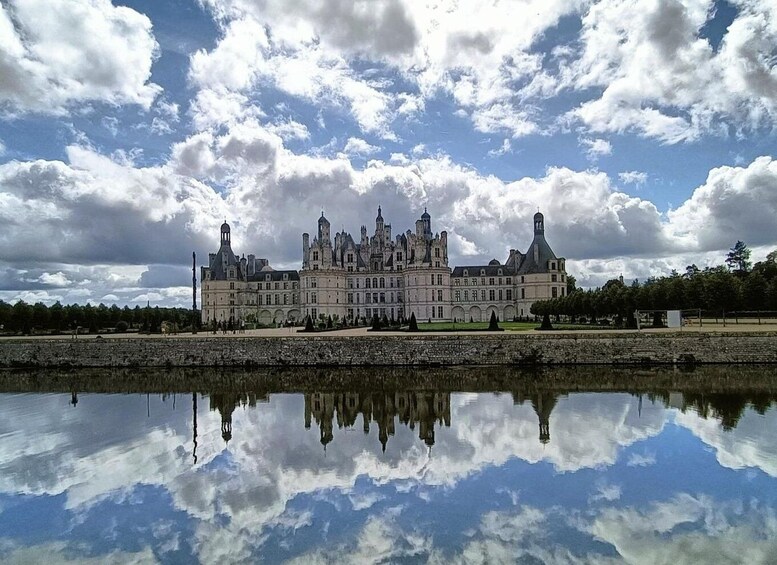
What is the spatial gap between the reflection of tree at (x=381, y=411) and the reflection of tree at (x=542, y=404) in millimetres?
2451

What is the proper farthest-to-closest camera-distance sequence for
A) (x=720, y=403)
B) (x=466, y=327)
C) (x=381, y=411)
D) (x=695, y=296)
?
(x=466, y=327) → (x=695, y=296) → (x=381, y=411) → (x=720, y=403)

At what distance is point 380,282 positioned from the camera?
6844cm

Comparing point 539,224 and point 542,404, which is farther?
point 539,224

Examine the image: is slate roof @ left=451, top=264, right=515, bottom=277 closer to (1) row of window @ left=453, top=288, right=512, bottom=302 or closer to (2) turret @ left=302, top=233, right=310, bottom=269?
(1) row of window @ left=453, top=288, right=512, bottom=302

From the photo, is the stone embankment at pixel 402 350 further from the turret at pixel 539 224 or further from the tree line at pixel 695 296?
the turret at pixel 539 224

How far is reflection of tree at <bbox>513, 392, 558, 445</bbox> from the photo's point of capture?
14.5m

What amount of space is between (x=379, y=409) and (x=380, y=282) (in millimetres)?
50659

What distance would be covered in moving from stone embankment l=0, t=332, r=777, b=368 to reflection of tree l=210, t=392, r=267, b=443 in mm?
7969

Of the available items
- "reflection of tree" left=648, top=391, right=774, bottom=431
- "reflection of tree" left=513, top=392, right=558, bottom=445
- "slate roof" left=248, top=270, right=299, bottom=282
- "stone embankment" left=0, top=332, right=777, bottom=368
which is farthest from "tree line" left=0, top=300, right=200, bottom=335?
"reflection of tree" left=648, top=391, right=774, bottom=431

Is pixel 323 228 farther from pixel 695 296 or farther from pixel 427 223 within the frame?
pixel 695 296

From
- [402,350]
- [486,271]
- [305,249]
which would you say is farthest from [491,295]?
[402,350]

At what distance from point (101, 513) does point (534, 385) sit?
16.0 metres

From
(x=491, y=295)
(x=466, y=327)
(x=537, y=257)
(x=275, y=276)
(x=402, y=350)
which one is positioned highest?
(x=537, y=257)

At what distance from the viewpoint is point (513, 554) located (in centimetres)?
790
